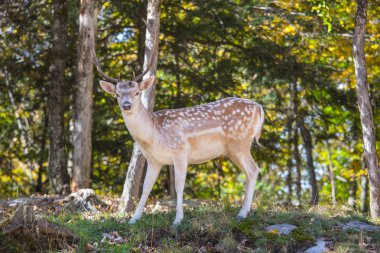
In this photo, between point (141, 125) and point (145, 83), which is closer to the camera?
point (141, 125)

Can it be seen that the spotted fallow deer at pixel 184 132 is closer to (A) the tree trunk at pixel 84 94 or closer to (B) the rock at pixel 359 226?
(B) the rock at pixel 359 226

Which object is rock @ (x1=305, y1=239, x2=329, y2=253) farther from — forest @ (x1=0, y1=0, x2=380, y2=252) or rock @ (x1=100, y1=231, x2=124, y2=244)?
forest @ (x1=0, y1=0, x2=380, y2=252)

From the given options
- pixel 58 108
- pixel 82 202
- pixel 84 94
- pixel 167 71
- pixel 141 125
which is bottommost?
pixel 82 202

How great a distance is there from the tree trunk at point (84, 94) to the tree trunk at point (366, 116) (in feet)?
16.9

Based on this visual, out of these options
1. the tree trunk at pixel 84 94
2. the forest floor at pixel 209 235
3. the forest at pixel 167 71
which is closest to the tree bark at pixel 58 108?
the forest at pixel 167 71

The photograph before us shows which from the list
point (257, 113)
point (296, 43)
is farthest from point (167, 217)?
point (296, 43)

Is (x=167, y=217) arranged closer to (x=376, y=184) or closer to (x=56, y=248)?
(x=56, y=248)

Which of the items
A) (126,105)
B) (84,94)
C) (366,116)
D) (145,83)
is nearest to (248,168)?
(145,83)

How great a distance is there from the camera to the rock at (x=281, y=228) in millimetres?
7535

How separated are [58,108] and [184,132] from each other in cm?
631

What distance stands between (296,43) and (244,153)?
21.2 feet

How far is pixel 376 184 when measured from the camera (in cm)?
988

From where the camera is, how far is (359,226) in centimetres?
799

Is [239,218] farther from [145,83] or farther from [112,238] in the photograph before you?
[145,83]
